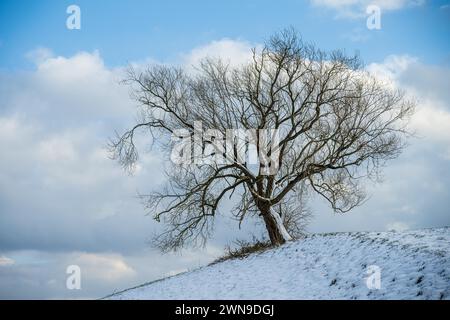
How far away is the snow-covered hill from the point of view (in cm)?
1112

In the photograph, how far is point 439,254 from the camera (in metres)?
12.0

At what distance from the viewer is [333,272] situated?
13.8 meters

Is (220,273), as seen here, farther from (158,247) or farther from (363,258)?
(363,258)

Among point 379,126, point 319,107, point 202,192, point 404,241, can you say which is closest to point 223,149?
point 202,192

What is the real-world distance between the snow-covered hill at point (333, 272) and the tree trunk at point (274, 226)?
1063 mm

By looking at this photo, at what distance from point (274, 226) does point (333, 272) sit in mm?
6171

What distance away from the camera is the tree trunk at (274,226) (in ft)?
64.6

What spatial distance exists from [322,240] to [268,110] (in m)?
5.93
